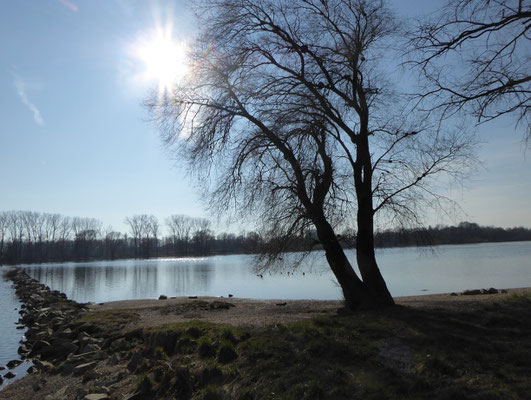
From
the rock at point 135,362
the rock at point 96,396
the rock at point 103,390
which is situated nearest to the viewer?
the rock at point 96,396

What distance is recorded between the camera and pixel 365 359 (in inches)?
215

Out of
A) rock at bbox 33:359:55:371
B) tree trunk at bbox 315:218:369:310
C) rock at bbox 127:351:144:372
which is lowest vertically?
rock at bbox 33:359:55:371

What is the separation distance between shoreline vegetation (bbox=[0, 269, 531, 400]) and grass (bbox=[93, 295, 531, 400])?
0.05ft

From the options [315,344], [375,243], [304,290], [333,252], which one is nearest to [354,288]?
[333,252]

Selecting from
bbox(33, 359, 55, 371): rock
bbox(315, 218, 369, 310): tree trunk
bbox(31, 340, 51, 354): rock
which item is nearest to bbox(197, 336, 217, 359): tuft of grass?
bbox(315, 218, 369, 310): tree trunk

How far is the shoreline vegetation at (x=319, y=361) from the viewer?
4.57m

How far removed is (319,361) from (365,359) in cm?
65

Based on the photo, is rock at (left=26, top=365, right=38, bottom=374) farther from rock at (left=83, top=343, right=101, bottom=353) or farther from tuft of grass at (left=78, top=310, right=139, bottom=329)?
tuft of grass at (left=78, top=310, right=139, bottom=329)

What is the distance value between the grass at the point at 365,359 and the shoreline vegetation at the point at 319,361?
16mm

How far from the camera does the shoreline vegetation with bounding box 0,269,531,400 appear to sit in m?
4.57

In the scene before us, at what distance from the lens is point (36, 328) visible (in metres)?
14.8

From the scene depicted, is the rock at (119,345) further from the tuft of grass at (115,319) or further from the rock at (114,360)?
the tuft of grass at (115,319)

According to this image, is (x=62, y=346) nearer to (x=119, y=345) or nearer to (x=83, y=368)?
(x=119, y=345)

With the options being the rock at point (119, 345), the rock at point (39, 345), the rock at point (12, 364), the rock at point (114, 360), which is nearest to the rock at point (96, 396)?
the rock at point (114, 360)
